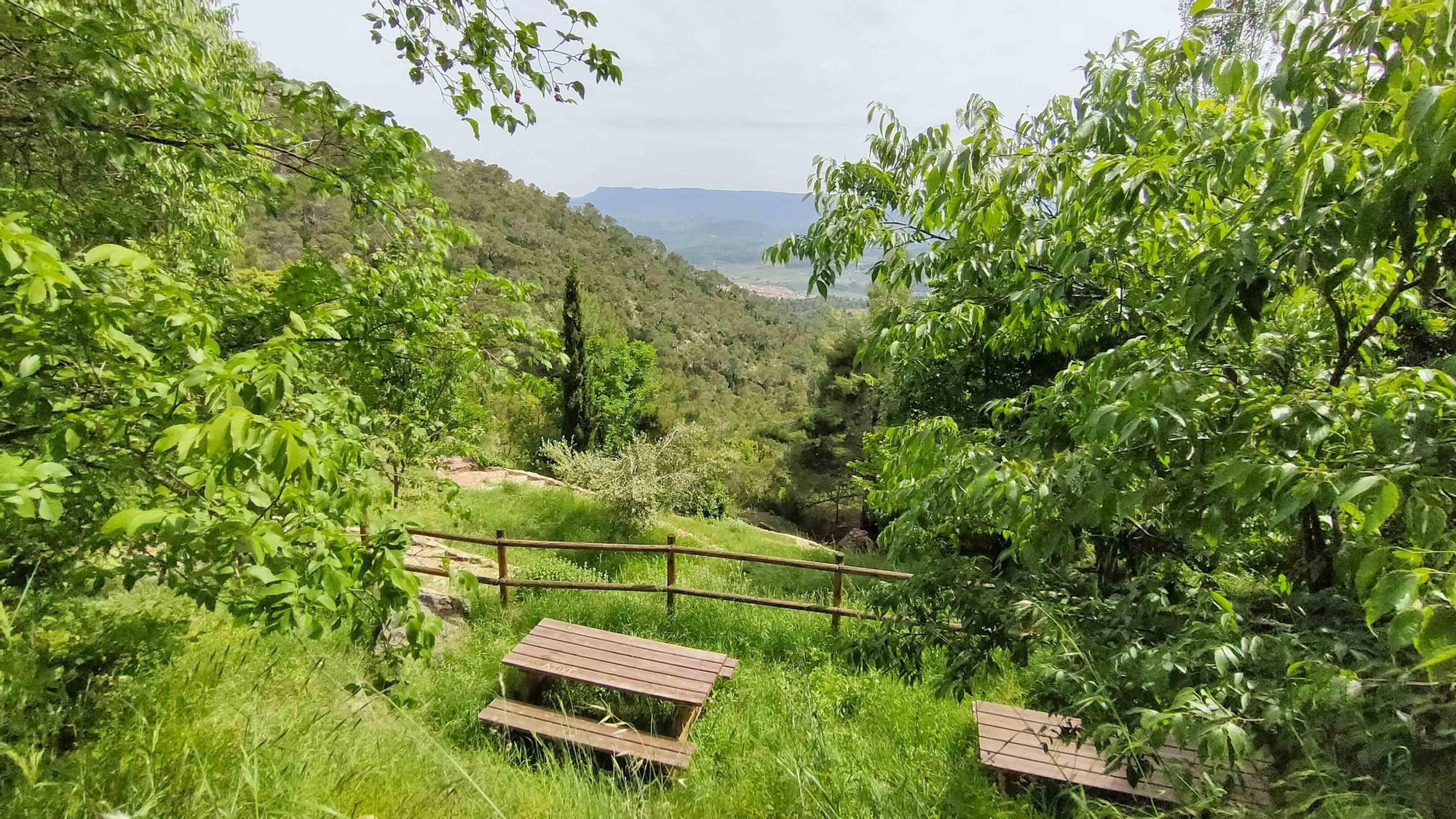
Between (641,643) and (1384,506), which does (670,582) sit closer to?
(641,643)

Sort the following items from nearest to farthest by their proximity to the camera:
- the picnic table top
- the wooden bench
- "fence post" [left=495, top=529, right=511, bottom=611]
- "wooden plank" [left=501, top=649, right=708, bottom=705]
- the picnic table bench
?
1. the wooden bench
2. the picnic table bench
3. "wooden plank" [left=501, top=649, right=708, bottom=705]
4. the picnic table top
5. "fence post" [left=495, top=529, right=511, bottom=611]

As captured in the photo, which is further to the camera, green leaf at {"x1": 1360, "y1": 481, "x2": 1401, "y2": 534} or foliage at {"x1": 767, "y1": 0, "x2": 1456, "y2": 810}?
foliage at {"x1": 767, "y1": 0, "x2": 1456, "y2": 810}

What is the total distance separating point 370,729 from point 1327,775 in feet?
12.7

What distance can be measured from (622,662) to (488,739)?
43.9 inches

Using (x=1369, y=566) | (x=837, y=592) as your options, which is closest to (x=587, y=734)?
(x=837, y=592)

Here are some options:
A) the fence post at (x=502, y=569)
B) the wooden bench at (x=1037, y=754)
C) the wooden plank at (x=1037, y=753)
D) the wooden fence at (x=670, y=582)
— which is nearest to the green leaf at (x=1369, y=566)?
the wooden bench at (x=1037, y=754)

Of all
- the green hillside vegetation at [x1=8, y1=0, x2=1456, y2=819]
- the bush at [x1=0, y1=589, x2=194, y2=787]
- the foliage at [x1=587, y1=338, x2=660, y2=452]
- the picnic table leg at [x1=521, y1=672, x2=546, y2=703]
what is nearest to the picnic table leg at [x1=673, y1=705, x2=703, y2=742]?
the green hillside vegetation at [x1=8, y1=0, x2=1456, y2=819]

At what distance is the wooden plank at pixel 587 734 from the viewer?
14.9 ft

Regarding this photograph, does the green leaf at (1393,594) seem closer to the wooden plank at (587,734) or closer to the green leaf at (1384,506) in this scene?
the green leaf at (1384,506)

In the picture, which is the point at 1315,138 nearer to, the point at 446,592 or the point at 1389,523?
the point at 1389,523

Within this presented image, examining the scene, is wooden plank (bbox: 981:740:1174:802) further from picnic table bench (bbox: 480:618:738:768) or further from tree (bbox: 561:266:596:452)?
tree (bbox: 561:266:596:452)

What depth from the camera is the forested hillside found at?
36.7m

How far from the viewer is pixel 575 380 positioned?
25516mm

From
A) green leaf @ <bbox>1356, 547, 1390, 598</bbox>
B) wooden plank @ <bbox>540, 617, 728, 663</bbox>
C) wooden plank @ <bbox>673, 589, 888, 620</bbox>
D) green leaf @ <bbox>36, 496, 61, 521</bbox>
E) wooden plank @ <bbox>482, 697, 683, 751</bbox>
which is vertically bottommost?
wooden plank @ <bbox>482, 697, 683, 751</bbox>
